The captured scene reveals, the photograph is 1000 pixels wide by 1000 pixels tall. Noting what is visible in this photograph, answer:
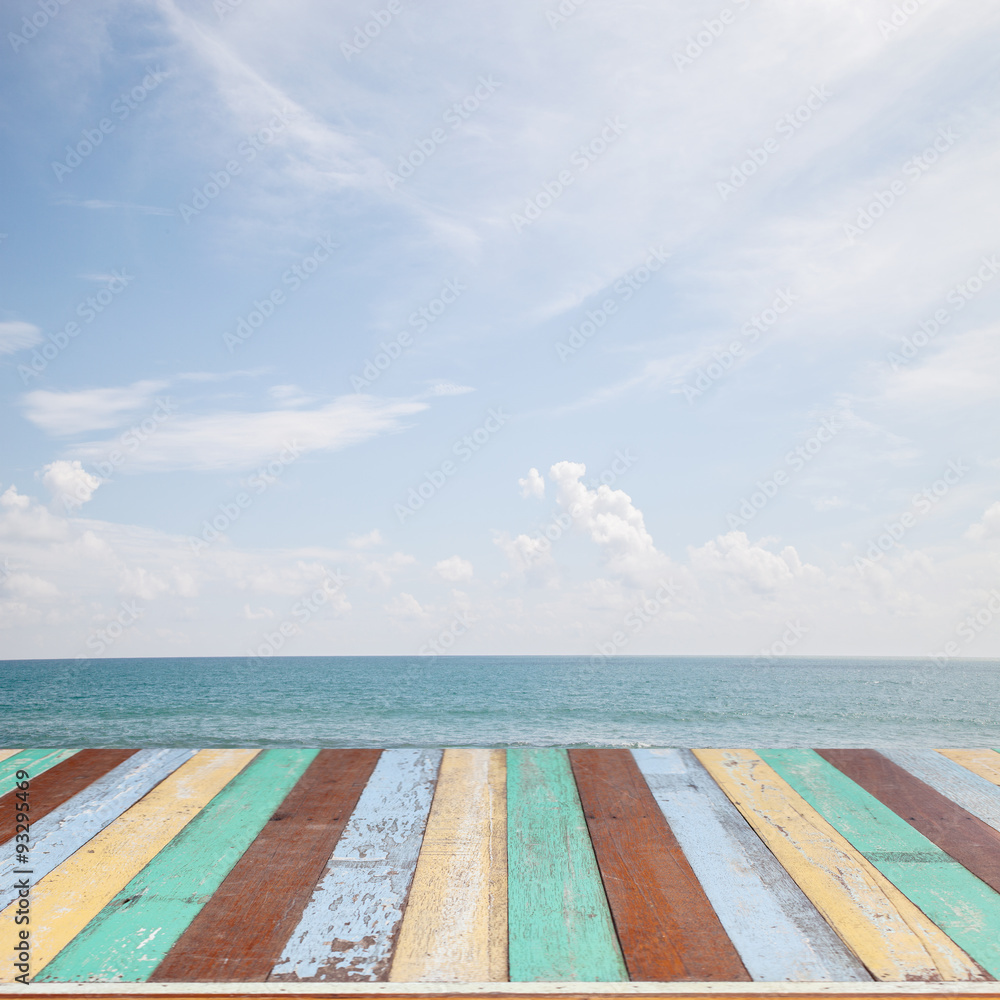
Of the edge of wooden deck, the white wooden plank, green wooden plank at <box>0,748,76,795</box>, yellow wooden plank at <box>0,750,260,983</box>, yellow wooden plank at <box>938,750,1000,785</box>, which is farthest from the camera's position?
yellow wooden plank at <box>938,750,1000,785</box>

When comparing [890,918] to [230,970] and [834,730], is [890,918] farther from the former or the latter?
[834,730]

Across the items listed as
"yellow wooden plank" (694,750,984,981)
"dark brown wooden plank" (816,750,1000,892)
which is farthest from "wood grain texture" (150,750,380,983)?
"dark brown wooden plank" (816,750,1000,892)

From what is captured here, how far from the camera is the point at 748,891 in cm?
292

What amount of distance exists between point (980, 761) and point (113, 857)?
5443 mm

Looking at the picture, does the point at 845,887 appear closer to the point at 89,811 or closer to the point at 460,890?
the point at 460,890

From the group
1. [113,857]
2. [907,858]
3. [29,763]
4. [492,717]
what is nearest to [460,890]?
[113,857]

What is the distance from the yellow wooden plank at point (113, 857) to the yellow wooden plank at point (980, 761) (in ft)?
16.1

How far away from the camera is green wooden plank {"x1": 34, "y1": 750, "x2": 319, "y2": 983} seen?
2418 millimetres

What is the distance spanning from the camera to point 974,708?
35844 millimetres

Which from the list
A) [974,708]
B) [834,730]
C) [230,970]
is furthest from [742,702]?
[230,970]

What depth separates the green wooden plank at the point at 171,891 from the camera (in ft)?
7.93

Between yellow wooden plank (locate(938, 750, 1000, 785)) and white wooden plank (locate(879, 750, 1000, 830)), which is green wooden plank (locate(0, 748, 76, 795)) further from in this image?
yellow wooden plank (locate(938, 750, 1000, 785))

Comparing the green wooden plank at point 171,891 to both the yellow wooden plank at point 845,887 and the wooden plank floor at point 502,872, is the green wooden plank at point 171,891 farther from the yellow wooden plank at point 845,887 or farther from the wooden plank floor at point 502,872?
the yellow wooden plank at point 845,887

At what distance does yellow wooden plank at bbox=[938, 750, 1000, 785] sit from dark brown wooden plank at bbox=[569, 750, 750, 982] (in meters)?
2.31
